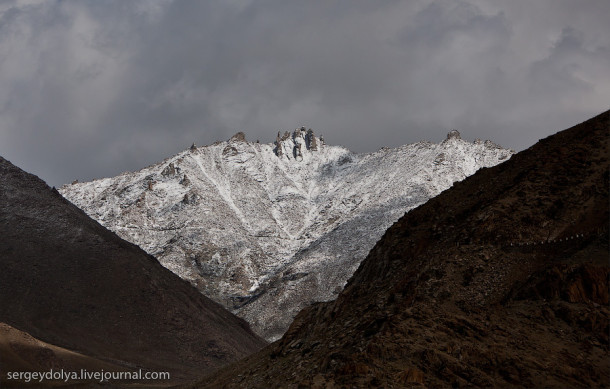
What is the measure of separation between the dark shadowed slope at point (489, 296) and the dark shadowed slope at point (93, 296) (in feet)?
200

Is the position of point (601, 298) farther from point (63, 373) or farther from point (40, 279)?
point (40, 279)

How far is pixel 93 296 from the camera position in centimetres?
10356

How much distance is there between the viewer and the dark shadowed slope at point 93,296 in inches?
3716

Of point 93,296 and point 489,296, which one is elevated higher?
point 93,296

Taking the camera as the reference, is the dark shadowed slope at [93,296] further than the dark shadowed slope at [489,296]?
Yes

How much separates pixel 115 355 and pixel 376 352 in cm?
7379

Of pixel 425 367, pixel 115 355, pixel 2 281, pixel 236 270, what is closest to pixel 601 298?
pixel 425 367

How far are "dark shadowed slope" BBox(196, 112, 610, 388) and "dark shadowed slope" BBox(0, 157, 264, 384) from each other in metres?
60.9

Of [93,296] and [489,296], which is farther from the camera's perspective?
[93,296]

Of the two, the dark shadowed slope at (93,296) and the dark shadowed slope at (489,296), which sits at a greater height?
the dark shadowed slope at (93,296)

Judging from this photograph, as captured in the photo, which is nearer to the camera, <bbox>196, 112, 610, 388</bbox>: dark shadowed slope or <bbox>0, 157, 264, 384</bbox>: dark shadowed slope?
<bbox>196, 112, 610, 388</bbox>: dark shadowed slope

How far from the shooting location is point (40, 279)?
102 m

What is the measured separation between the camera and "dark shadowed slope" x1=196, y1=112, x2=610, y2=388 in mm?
23422

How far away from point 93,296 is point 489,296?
85.1 meters
